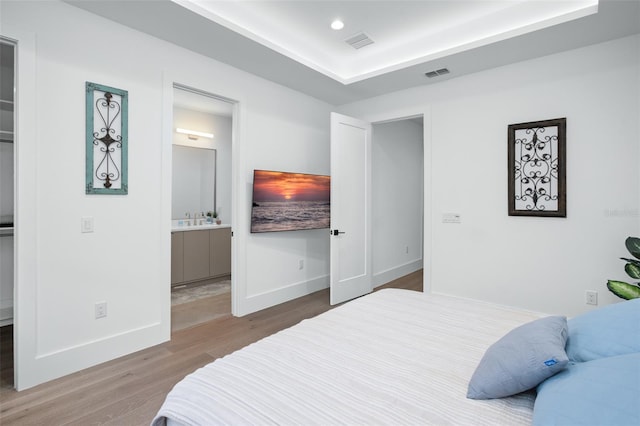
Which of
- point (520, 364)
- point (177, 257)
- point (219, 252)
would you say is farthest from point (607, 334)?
point (219, 252)

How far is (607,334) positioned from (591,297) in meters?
2.52

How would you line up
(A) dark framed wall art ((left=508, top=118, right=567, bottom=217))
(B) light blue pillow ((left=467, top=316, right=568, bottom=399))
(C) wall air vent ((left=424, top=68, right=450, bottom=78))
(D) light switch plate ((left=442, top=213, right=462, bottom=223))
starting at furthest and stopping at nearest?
(D) light switch plate ((left=442, top=213, right=462, bottom=223)) → (C) wall air vent ((left=424, top=68, right=450, bottom=78)) → (A) dark framed wall art ((left=508, top=118, right=567, bottom=217)) → (B) light blue pillow ((left=467, top=316, right=568, bottom=399))

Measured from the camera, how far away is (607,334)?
106 centimetres

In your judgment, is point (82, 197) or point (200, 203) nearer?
point (82, 197)

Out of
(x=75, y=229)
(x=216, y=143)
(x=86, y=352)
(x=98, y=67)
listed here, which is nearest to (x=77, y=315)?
(x=86, y=352)

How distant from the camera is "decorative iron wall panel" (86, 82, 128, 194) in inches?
98.3

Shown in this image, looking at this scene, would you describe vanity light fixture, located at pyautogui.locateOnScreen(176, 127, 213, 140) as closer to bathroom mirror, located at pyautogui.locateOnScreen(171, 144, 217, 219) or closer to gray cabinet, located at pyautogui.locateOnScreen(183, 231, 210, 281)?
bathroom mirror, located at pyautogui.locateOnScreen(171, 144, 217, 219)

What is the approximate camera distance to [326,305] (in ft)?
13.0

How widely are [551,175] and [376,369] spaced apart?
2899 mm

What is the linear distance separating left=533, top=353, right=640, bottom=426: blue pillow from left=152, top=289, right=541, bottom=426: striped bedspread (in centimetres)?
16

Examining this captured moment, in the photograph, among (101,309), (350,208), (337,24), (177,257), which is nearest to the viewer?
(101,309)

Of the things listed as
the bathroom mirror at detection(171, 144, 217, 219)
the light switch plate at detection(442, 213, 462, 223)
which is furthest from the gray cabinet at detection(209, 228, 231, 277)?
the light switch plate at detection(442, 213, 462, 223)

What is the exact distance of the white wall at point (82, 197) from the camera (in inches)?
87.5

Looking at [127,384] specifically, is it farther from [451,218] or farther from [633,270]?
[633,270]
